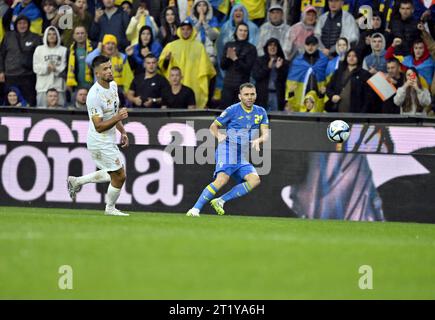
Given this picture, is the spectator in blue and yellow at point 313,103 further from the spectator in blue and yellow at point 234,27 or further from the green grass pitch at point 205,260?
the green grass pitch at point 205,260

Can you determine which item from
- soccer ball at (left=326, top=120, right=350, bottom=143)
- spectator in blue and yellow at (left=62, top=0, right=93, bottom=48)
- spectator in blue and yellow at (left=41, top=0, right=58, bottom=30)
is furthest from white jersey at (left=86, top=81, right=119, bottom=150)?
spectator in blue and yellow at (left=41, top=0, right=58, bottom=30)

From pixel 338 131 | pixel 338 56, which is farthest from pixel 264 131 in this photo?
pixel 338 56

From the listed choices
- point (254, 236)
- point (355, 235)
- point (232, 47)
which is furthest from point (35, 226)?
point (232, 47)

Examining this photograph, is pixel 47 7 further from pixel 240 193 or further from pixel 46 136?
pixel 240 193

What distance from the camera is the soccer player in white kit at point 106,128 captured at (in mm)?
14023

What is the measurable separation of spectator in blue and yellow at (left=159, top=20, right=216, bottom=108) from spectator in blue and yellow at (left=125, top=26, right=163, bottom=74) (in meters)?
0.32

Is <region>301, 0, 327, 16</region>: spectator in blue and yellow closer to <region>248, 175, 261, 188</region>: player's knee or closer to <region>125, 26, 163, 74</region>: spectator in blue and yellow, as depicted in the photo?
<region>125, 26, 163, 74</region>: spectator in blue and yellow

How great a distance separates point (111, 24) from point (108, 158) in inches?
197

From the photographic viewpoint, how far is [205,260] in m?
8.87

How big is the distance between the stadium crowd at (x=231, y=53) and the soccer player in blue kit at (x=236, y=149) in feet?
7.24

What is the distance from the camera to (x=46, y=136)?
16703 mm

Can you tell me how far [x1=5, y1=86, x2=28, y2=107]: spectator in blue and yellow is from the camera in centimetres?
1820

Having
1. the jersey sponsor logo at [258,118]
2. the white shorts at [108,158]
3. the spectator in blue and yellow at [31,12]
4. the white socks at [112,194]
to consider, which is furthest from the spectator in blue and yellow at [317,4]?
the white socks at [112,194]
